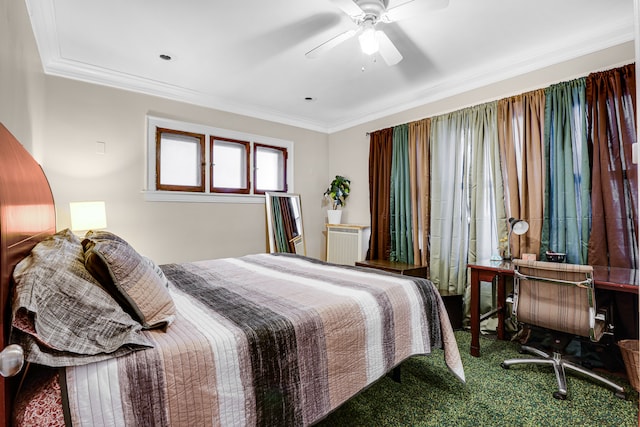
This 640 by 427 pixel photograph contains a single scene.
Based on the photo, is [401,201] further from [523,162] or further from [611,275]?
[611,275]

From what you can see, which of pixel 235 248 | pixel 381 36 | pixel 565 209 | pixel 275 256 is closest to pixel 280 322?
pixel 275 256

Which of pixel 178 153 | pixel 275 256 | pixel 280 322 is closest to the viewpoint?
pixel 280 322

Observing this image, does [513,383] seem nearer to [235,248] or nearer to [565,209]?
[565,209]

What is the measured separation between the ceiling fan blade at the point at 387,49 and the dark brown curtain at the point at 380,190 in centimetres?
170

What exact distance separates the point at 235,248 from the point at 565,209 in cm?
351

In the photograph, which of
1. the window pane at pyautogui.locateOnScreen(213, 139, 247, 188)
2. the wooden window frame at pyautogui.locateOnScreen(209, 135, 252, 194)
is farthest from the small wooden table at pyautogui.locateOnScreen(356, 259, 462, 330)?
the window pane at pyautogui.locateOnScreen(213, 139, 247, 188)

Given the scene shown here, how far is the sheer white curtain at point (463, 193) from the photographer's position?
3023 mm

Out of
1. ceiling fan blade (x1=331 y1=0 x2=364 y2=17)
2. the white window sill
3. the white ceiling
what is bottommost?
the white window sill

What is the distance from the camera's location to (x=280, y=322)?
4.10 ft

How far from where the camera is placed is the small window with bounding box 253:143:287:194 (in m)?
4.20

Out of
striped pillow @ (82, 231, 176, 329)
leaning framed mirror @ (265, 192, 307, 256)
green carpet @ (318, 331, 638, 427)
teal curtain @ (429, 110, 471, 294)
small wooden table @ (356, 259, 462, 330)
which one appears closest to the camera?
striped pillow @ (82, 231, 176, 329)

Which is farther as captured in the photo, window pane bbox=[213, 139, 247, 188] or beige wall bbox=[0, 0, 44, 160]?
window pane bbox=[213, 139, 247, 188]

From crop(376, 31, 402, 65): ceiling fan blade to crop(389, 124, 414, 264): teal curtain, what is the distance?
5.19ft

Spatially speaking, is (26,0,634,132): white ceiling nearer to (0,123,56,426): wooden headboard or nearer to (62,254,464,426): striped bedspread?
(0,123,56,426): wooden headboard
